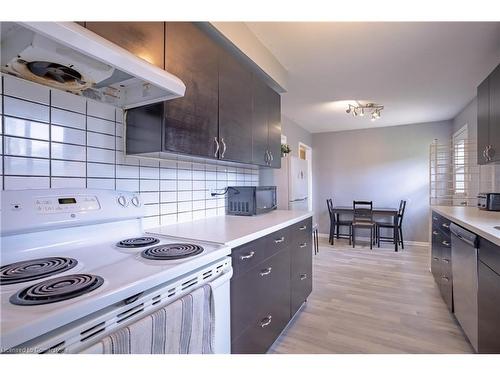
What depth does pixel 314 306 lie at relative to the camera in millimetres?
2281

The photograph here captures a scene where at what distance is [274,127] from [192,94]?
113cm

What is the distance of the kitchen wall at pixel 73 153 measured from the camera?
95 cm

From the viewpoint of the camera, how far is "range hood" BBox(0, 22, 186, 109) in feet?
2.39

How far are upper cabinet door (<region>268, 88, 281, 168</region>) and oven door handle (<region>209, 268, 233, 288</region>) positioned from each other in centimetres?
137

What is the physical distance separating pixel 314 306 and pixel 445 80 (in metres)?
2.73

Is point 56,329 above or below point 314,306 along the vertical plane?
above

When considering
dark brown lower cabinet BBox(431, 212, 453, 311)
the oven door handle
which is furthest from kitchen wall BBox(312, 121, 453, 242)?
the oven door handle

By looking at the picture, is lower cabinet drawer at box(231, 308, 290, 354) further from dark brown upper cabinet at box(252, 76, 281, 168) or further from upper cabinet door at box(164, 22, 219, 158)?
dark brown upper cabinet at box(252, 76, 281, 168)

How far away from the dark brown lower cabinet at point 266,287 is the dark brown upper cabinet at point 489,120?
165cm

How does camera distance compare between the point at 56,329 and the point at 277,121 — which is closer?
the point at 56,329

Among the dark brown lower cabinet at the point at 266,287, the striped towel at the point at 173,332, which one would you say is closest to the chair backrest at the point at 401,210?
the dark brown lower cabinet at the point at 266,287

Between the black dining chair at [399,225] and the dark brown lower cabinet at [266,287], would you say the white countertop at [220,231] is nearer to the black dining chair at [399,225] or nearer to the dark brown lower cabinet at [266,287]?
the dark brown lower cabinet at [266,287]

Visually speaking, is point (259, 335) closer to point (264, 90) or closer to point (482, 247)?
point (482, 247)

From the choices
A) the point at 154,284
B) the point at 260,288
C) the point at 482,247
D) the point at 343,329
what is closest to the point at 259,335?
the point at 260,288
